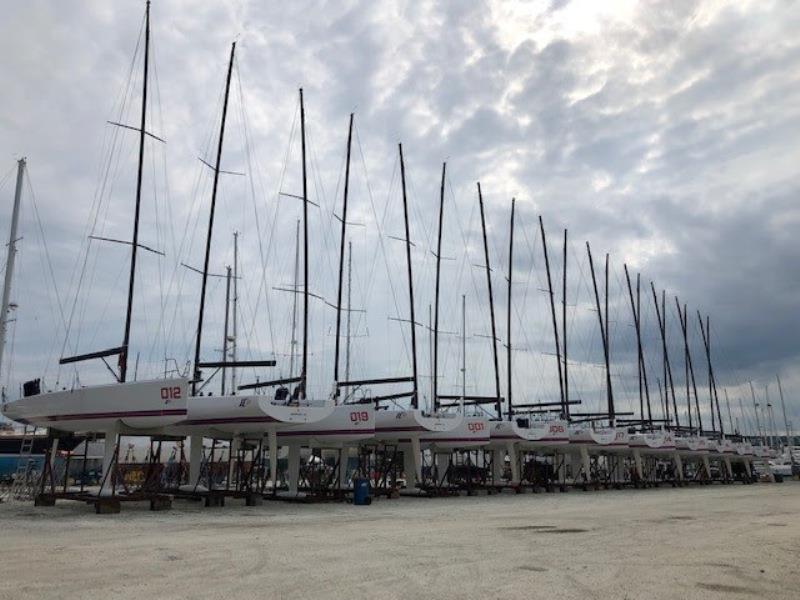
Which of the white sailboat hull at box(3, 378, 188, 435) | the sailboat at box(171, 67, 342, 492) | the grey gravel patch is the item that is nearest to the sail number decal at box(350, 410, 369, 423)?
the sailboat at box(171, 67, 342, 492)

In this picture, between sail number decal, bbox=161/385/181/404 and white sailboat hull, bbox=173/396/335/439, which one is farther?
white sailboat hull, bbox=173/396/335/439

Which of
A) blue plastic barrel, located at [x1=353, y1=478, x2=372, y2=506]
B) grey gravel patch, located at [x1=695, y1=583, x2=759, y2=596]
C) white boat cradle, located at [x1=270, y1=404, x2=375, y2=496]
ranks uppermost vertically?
white boat cradle, located at [x1=270, y1=404, x2=375, y2=496]

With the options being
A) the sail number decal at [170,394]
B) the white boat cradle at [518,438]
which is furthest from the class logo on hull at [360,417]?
the white boat cradle at [518,438]

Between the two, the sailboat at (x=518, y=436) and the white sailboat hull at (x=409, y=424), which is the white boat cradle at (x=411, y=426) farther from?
the sailboat at (x=518, y=436)

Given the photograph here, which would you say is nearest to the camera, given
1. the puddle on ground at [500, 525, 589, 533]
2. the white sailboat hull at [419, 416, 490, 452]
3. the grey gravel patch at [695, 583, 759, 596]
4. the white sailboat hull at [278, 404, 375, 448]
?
the grey gravel patch at [695, 583, 759, 596]

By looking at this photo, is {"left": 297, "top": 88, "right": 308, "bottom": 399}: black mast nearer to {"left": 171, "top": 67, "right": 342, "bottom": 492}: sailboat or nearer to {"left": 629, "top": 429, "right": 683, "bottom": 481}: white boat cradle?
{"left": 171, "top": 67, "right": 342, "bottom": 492}: sailboat

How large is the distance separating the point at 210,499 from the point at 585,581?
17.1 meters

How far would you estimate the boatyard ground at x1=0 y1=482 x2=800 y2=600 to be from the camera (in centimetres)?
838

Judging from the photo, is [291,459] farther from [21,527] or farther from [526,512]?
[21,527]

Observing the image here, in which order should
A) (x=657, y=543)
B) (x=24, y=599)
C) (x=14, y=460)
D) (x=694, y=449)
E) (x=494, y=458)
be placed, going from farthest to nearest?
1. (x=694, y=449)
2. (x=14, y=460)
3. (x=494, y=458)
4. (x=657, y=543)
5. (x=24, y=599)

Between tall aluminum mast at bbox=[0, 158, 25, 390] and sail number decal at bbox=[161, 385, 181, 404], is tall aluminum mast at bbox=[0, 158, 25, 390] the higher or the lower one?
the higher one

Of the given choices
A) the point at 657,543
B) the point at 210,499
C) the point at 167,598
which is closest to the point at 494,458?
the point at 210,499

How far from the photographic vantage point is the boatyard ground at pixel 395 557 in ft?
27.5

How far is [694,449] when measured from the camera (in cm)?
5256
